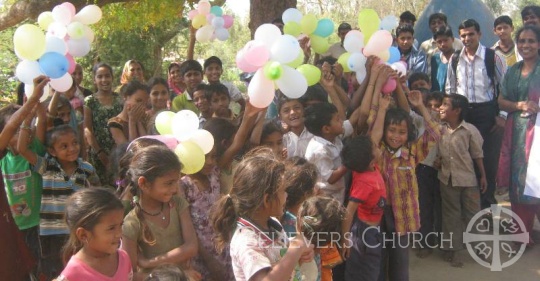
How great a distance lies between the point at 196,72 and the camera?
4.50 metres

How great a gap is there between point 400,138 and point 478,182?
1.50m

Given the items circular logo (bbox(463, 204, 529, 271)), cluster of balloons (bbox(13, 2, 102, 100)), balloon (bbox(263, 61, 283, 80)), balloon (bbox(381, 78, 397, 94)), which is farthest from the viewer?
circular logo (bbox(463, 204, 529, 271))

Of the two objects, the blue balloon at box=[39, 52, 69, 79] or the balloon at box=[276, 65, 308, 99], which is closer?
the balloon at box=[276, 65, 308, 99]

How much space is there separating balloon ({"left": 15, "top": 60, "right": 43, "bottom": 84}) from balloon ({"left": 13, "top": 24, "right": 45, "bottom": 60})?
3cm

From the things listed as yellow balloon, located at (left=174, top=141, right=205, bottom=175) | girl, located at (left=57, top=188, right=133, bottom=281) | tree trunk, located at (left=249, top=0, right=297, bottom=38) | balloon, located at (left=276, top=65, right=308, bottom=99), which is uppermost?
tree trunk, located at (left=249, top=0, right=297, bottom=38)

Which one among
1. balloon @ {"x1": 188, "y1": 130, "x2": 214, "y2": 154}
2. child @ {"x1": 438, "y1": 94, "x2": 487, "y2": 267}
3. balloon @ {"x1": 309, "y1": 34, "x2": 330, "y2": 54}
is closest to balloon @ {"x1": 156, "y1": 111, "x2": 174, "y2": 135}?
balloon @ {"x1": 188, "y1": 130, "x2": 214, "y2": 154}

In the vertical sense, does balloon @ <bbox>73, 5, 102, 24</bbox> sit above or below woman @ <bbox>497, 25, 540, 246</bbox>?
above

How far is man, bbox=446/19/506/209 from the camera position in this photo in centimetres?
469

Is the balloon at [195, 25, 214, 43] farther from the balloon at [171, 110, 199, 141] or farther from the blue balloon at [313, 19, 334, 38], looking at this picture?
the balloon at [171, 110, 199, 141]

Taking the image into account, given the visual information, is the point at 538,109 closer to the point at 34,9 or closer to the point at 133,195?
the point at 133,195

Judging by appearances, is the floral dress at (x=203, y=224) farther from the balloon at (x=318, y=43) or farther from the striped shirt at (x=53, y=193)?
the balloon at (x=318, y=43)

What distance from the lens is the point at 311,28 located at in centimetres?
381

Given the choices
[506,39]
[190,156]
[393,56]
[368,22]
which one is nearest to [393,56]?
[393,56]

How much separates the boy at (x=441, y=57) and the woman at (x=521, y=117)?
0.68m
